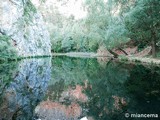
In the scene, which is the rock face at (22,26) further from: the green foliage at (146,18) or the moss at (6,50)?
the green foliage at (146,18)

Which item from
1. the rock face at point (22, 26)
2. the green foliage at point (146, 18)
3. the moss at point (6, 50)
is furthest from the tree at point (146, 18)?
the rock face at point (22, 26)

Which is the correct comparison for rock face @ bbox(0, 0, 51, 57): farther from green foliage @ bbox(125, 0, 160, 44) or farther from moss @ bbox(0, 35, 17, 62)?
green foliage @ bbox(125, 0, 160, 44)

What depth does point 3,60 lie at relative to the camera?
31.5 m

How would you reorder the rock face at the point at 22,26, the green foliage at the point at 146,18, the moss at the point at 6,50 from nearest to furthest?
the green foliage at the point at 146,18 < the moss at the point at 6,50 < the rock face at the point at 22,26

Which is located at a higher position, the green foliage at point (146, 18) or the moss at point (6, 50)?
the green foliage at point (146, 18)

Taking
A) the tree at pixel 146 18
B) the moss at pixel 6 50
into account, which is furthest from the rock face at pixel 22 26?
the tree at pixel 146 18

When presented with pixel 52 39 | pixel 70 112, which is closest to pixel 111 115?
pixel 70 112

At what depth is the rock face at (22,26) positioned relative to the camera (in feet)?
Result: 120

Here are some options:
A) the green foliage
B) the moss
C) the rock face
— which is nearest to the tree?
the green foliage

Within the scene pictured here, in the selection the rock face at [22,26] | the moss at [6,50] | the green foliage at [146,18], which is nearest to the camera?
the green foliage at [146,18]

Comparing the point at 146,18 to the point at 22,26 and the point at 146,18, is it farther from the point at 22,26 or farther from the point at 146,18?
the point at 22,26

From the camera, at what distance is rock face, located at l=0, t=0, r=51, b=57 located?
3644 cm

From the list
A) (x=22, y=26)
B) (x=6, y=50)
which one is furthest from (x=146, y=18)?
(x=22, y=26)

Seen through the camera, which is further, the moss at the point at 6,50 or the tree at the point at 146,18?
the moss at the point at 6,50
